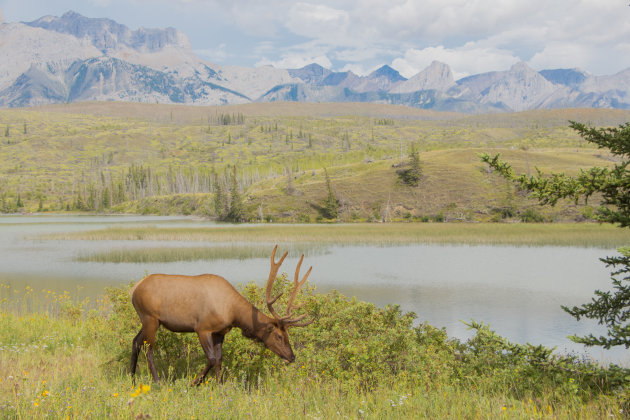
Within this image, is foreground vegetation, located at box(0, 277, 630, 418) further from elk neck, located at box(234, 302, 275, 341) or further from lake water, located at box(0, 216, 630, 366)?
lake water, located at box(0, 216, 630, 366)

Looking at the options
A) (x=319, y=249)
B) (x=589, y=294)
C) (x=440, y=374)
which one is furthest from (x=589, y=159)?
(x=440, y=374)

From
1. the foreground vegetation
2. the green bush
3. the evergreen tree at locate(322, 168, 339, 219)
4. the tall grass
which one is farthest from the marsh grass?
the evergreen tree at locate(322, 168, 339, 219)

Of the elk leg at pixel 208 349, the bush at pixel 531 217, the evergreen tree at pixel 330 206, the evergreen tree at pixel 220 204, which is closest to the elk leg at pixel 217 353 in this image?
the elk leg at pixel 208 349

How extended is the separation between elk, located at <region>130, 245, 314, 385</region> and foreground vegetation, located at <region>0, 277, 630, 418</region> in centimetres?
65

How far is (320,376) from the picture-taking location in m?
8.88

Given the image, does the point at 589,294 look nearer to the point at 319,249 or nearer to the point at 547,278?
the point at 547,278

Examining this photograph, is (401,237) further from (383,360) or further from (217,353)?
(217,353)

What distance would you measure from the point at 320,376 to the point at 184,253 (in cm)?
3466

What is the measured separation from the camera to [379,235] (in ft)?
188

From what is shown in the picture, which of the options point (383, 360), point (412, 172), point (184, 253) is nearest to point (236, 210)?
point (412, 172)

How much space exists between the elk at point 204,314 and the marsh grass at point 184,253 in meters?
31.2

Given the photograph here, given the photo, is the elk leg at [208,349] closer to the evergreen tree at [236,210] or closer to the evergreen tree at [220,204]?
the evergreen tree at [236,210]

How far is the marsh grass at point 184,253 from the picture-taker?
3888cm

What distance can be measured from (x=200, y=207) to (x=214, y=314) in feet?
413
